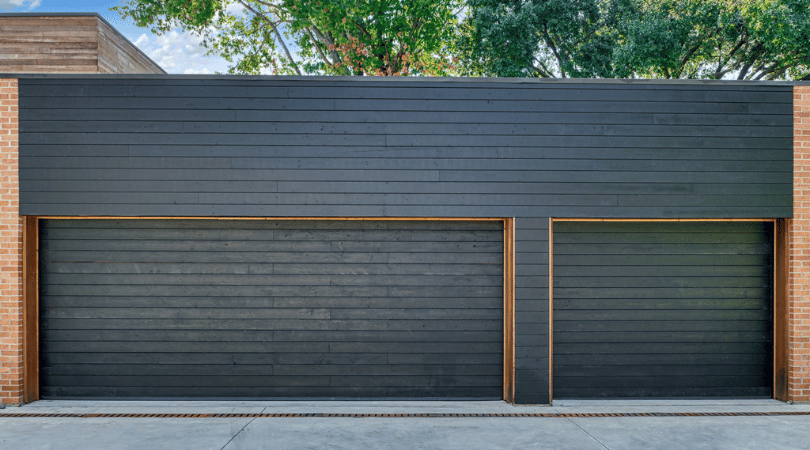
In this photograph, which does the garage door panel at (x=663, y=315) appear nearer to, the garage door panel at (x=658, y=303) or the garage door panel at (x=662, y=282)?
the garage door panel at (x=658, y=303)

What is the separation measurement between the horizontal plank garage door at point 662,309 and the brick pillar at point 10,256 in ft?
22.0

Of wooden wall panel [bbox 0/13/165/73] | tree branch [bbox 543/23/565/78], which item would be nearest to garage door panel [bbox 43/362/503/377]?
wooden wall panel [bbox 0/13/165/73]

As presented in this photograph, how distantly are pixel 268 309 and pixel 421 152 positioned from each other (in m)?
2.82

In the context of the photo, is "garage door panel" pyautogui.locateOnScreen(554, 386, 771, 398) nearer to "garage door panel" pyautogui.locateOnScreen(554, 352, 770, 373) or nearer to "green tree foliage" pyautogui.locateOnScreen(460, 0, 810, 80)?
"garage door panel" pyautogui.locateOnScreen(554, 352, 770, 373)

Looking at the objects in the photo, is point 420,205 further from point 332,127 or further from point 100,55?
point 100,55

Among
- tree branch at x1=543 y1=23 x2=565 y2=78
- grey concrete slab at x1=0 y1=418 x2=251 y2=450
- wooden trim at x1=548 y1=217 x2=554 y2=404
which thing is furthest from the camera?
tree branch at x1=543 y1=23 x2=565 y2=78

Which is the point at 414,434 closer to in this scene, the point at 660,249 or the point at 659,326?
the point at 659,326

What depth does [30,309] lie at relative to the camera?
20.4ft

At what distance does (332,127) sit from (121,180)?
2.70 meters

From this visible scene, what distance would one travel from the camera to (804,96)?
6.41m

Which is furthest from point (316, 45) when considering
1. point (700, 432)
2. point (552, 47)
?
point (700, 432)

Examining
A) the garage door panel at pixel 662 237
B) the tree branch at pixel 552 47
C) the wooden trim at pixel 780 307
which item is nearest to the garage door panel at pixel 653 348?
the wooden trim at pixel 780 307

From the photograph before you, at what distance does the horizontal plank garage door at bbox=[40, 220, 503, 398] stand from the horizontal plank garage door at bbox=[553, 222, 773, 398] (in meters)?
1.03

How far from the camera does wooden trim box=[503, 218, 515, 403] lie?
6270 mm
